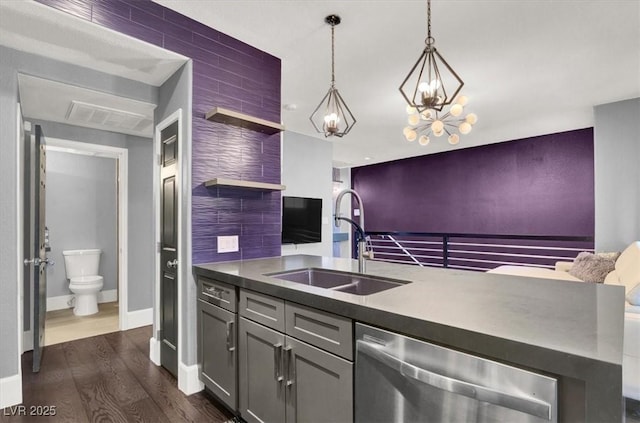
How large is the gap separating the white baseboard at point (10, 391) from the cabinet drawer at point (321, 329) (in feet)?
6.73

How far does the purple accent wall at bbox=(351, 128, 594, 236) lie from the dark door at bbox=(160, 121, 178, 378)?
5.69 metres

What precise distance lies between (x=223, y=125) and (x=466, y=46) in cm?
210

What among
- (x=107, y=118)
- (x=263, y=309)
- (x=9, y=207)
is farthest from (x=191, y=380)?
(x=107, y=118)

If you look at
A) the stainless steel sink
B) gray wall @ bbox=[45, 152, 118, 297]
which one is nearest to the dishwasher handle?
the stainless steel sink

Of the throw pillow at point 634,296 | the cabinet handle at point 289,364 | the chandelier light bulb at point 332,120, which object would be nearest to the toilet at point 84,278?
the chandelier light bulb at point 332,120

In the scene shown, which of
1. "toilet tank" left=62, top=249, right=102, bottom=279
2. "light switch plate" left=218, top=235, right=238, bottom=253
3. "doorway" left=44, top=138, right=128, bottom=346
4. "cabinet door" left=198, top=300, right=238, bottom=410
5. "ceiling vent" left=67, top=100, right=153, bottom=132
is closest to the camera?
"cabinet door" left=198, top=300, right=238, bottom=410

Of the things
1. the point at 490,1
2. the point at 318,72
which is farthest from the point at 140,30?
the point at 490,1

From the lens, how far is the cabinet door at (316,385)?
126 cm

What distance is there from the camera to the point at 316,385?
1.38 metres

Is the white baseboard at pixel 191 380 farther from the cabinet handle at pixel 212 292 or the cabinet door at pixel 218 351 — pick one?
the cabinet handle at pixel 212 292

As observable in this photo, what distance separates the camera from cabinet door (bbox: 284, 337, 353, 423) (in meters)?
1.26

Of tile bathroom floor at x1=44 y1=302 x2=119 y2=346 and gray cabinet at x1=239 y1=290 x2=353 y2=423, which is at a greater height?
gray cabinet at x1=239 y1=290 x2=353 y2=423

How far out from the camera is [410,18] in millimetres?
2334

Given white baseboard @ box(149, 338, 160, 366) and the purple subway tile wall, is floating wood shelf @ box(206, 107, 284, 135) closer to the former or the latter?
the purple subway tile wall
